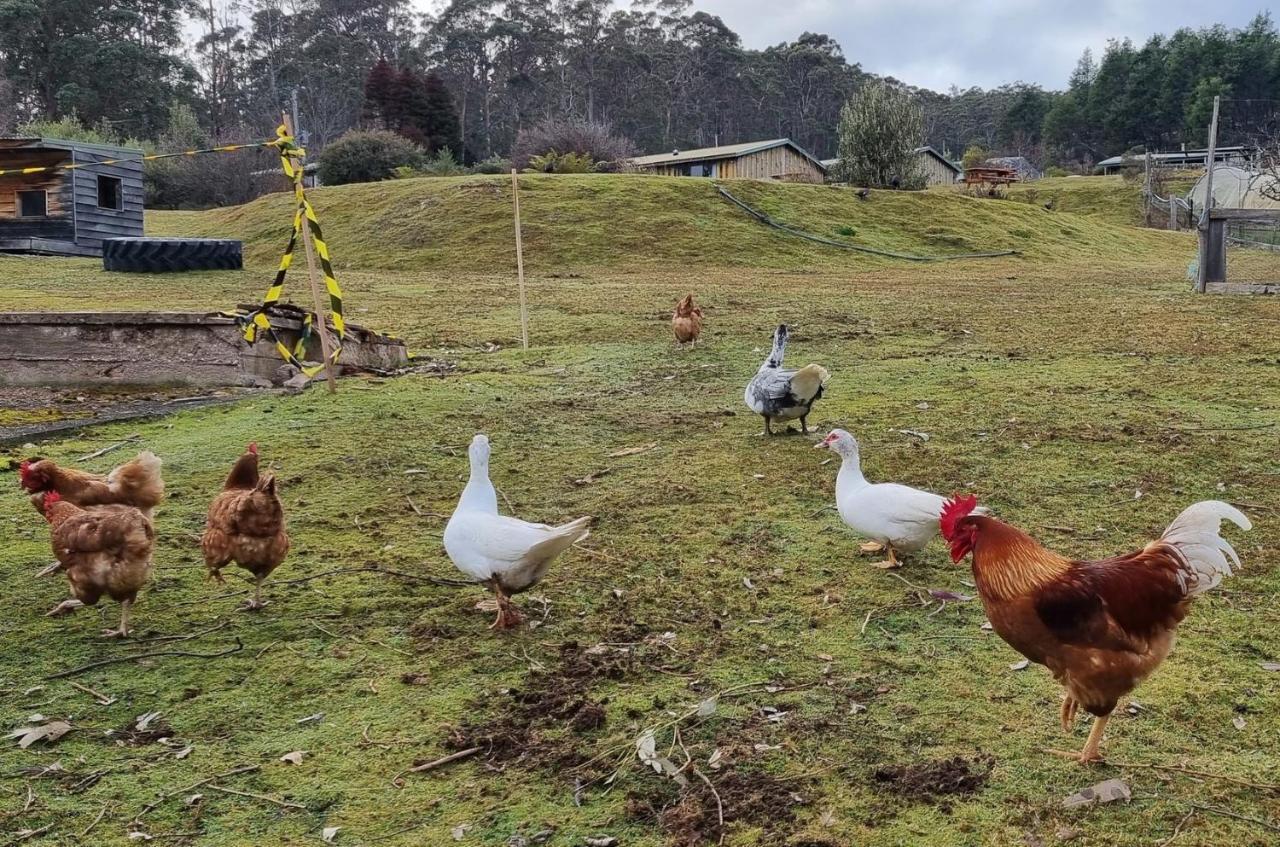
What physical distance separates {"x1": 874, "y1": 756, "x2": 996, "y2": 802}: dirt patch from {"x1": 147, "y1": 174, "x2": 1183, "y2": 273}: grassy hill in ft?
63.4

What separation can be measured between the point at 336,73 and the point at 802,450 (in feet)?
232

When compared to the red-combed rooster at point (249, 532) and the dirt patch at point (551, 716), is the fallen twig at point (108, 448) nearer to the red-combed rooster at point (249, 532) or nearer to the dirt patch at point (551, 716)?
the red-combed rooster at point (249, 532)

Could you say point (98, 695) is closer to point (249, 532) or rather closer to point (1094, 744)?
point (249, 532)

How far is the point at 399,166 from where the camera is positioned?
3731 centimetres

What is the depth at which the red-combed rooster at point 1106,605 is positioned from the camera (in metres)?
2.79

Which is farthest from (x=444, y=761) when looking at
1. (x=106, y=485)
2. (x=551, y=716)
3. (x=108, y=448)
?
(x=108, y=448)

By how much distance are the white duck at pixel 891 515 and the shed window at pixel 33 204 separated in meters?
24.9

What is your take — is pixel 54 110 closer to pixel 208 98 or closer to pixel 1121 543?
pixel 208 98

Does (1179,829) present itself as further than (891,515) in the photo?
No

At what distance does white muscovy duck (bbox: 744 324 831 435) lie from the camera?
6.46m

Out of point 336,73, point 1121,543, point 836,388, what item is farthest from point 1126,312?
point 336,73

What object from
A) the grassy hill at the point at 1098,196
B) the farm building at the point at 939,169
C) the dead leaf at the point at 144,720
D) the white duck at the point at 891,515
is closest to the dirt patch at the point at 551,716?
the dead leaf at the point at 144,720

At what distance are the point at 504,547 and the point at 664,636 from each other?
758mm

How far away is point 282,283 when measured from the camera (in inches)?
338
